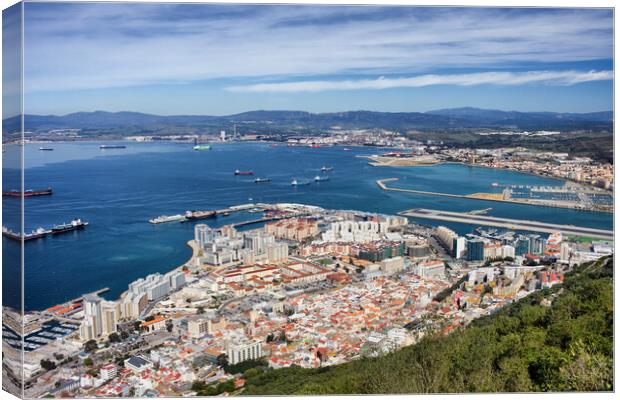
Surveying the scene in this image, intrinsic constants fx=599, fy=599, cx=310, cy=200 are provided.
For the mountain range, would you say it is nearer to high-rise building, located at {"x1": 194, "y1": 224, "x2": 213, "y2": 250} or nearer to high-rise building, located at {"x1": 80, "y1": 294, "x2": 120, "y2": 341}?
high-rise building, located at {"x1": 194, "y1": 224, "x2": 213, "y2": 250}

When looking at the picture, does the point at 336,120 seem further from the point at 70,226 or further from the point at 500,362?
the point at 500,362

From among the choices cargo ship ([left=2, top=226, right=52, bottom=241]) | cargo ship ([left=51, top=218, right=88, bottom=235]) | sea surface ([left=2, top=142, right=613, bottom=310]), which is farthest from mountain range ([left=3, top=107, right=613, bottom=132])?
cargo ship ([left=51, top=218, right=88, bottom=235])

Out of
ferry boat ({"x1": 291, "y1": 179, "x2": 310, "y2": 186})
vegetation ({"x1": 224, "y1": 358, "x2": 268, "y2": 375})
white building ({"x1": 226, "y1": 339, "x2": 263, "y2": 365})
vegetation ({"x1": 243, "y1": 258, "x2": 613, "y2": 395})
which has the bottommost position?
vegetation ({"x1": 224, "y1": 358, "x2": 268, "y2": 375})

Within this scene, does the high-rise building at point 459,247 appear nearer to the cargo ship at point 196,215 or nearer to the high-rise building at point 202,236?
the high-rise building at point 202,236

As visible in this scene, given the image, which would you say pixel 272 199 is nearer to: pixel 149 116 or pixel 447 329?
pixel 149 116

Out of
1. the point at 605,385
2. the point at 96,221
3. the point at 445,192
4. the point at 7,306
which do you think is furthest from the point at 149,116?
the point at 605,385

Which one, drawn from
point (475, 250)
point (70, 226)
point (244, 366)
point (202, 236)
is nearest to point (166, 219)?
point (202, 236)

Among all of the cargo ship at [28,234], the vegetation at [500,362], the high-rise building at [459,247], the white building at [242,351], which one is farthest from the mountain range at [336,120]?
the white building at [242,351]
